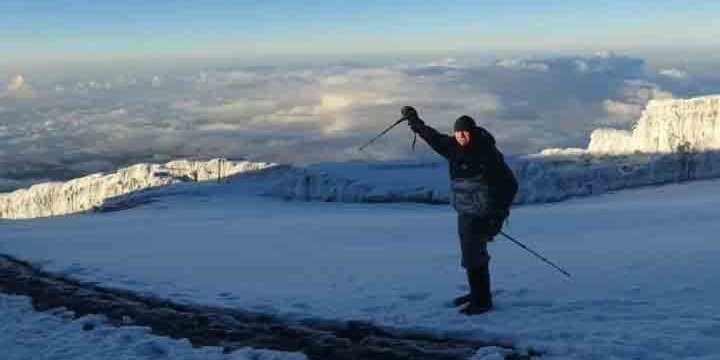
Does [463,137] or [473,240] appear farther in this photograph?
[473,240]

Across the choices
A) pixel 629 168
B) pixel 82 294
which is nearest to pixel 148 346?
pixel 82 294

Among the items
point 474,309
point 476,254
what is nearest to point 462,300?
point 474,309

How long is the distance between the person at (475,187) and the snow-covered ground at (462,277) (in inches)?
Answer: 24.7

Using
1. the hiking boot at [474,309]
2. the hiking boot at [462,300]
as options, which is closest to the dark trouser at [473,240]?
the hiking boot at [474,309]

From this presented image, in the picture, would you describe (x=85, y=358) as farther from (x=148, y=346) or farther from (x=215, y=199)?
(x=215, y=199)

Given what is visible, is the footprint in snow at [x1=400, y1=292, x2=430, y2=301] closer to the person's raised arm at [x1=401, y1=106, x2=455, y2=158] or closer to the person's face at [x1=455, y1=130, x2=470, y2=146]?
the person's raised arm at [x1=401, y1=106, x2=455, y2=158]

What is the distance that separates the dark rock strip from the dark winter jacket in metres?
1.89

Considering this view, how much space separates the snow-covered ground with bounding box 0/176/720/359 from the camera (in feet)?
28.7

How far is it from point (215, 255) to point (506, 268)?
841 centimetres

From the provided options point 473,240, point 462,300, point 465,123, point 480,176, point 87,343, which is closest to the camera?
point 465,123

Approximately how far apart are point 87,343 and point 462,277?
6582mm

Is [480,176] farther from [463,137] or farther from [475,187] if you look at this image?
[463,137]

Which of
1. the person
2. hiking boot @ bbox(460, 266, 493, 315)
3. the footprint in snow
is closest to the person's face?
the person

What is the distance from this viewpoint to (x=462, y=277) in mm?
12828
